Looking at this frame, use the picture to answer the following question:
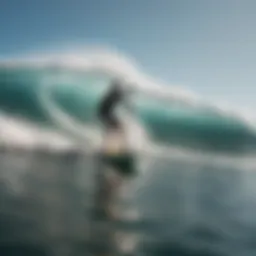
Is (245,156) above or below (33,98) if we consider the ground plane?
below

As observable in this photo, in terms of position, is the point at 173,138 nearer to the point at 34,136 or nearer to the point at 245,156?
the point at 245,156

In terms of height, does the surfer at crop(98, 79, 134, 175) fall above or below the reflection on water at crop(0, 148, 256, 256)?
above

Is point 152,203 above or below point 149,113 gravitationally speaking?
below

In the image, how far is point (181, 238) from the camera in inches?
69.2

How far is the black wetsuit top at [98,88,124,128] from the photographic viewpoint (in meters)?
1.87

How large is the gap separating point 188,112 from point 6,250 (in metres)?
0.99

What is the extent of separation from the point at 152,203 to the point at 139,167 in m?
0.17

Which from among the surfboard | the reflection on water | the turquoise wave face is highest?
the turquoise wave face

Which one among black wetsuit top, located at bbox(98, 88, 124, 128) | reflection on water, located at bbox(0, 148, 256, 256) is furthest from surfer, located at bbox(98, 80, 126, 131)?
reflection on water, located at bbox(0, 148, 256, 256)

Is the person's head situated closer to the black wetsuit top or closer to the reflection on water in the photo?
the black wetsuit top

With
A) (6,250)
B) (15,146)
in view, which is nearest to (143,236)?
(6,250)

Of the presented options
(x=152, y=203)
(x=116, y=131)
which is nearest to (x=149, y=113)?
(x=116, y=131)

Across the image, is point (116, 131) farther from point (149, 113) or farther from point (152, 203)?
point (152, 203)

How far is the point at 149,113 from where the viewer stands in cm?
188
